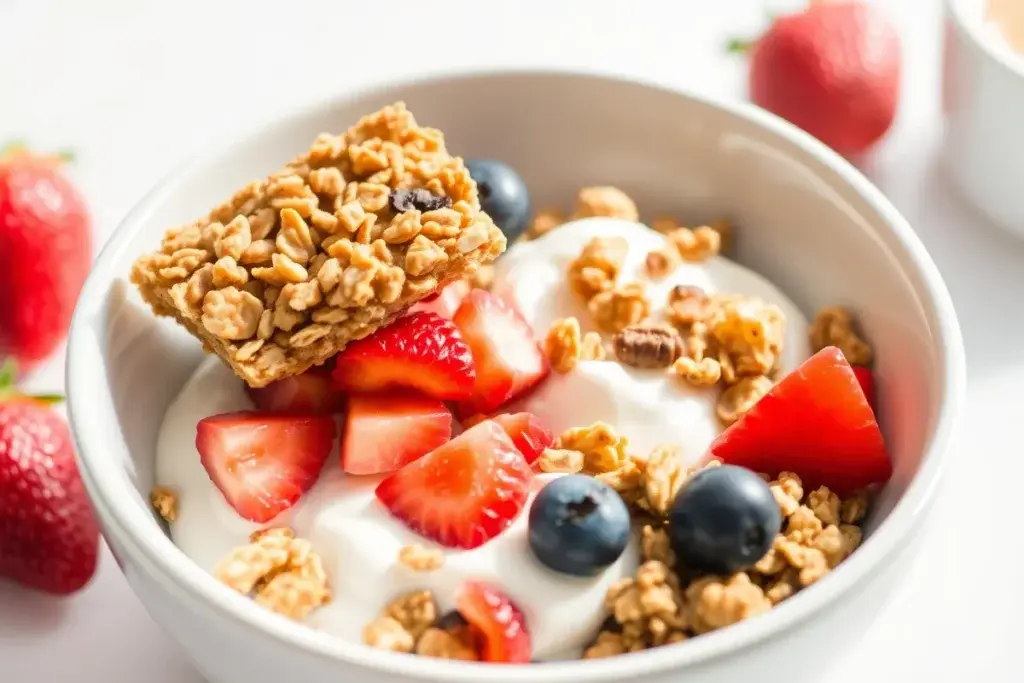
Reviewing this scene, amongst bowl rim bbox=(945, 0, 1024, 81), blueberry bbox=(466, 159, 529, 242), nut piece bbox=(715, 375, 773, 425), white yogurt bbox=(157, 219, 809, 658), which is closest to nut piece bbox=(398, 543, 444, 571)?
white yogurt bbox=(157, 219, 809, 658)

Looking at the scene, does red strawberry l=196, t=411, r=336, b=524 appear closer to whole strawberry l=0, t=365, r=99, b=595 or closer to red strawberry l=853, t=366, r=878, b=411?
whole strawberry l=0, t=365, r=99, b=595

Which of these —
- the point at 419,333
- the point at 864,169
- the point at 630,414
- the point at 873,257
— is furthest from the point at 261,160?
the point at 864,169

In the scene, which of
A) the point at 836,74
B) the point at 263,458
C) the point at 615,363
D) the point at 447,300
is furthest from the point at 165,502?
the point at 836,74

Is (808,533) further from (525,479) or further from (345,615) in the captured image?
(345,615)

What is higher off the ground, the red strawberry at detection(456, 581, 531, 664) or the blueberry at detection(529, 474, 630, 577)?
the blueberry at detection(529, 474, 630, 577)

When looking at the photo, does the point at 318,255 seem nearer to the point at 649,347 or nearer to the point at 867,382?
the point at 649,347

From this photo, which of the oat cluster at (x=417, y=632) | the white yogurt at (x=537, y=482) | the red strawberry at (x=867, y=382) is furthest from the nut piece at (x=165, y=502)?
the red strawberry at (x=867, y=382)
